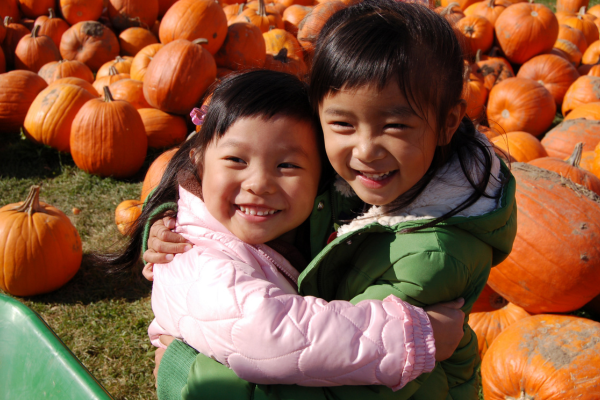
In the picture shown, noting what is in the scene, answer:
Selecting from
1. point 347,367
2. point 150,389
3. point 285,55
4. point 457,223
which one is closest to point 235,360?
point 347,367

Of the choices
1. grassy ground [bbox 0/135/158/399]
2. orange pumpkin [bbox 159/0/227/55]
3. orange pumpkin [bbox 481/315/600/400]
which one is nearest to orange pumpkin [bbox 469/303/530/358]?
orange pumpkin [bbox 481/315/600/400]

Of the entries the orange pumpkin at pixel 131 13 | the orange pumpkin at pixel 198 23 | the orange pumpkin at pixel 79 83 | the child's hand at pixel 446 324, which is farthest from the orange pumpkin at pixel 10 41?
the child's hand at pixel 446 324

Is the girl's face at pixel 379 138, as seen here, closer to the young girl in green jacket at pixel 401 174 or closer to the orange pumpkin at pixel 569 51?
the young girl in green jacket at pixel 401 174

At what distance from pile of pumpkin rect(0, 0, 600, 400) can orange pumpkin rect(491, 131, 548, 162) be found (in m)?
0.01

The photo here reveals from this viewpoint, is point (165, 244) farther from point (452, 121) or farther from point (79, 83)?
point (79, 83)

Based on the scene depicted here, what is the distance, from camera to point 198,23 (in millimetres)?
5348

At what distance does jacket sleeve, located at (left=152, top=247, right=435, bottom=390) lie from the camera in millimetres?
1161

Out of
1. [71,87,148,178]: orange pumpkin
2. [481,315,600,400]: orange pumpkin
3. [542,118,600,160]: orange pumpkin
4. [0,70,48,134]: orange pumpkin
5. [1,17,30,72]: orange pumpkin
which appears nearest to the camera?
[481,315,600,400]: orange pumpkin

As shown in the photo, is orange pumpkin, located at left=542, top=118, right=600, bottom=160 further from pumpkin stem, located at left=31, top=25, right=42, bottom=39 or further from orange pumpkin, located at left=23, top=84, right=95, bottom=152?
pumpkin stem, located at left=31, top=25, right=42, bottom=39

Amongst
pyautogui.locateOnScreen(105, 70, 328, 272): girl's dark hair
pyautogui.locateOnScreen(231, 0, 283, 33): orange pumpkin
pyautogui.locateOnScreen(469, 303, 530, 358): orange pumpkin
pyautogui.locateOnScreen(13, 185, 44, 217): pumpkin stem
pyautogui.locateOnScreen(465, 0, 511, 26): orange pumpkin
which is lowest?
pyautogui.locateOnScreen(469, 303, 530, 358): orange pumpkin

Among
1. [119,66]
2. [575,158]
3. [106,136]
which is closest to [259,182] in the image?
[575,158]

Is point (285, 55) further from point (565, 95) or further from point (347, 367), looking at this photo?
point (347, 367)

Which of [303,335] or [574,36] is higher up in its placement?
[303,335]

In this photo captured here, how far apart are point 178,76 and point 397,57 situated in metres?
4.02
